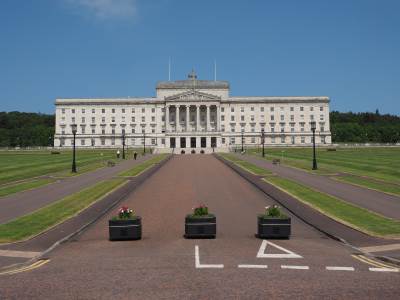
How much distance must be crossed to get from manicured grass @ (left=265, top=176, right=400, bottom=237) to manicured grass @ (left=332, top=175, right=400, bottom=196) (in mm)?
5134

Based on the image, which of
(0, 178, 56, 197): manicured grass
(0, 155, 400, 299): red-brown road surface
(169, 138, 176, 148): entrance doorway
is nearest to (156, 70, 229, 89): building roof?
(169, 138, 176, 148): entrance doorway

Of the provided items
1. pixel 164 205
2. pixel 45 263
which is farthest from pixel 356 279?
pixel 164 205

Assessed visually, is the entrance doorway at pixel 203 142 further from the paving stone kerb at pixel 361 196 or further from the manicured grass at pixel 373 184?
the paving stone kerb at pixel 361 196

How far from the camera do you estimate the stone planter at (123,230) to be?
62.7 feet

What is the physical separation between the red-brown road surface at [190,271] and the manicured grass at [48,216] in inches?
98.3

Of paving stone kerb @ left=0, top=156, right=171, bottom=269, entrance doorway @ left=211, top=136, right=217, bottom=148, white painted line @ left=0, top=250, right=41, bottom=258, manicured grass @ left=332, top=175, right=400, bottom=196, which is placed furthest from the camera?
entrance doorway @ left=211, top=136, right=217, bottom=148

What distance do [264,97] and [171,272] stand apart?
→ 579 ft

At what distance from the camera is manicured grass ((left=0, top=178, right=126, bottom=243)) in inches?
821

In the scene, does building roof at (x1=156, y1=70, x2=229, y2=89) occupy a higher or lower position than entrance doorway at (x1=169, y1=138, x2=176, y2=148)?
higher

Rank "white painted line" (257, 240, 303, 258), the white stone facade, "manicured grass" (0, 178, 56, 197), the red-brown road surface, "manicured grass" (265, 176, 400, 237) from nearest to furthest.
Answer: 1. the red-brown road surface
2. "white painted line" (257, 240, 303, 258)
3. "manicured grass" (265, 176, 400, 237)
4. "manicured grass" (0, 178, 56, 197)
5. the white stone facade

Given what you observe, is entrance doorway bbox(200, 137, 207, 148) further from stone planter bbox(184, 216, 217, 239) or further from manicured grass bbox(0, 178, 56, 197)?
stone planter bbox(184, 216, 217, 239)

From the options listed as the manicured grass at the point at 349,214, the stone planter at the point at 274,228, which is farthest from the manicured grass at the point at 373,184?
the stone planter at the point at 274,228

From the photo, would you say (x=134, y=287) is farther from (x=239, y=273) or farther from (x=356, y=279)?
(x=356, y=279)

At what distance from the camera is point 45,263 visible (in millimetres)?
15453
